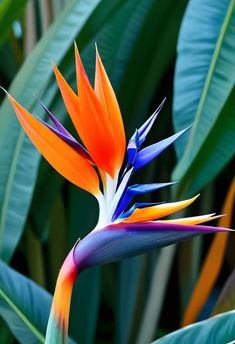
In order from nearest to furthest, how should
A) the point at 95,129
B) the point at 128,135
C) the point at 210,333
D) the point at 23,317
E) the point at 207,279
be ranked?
the point at 95,129
the point at 210,333
the point at 23,317
the point at 207,279
the point at 128,135

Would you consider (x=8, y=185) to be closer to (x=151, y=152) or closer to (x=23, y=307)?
(x=23, y=307)

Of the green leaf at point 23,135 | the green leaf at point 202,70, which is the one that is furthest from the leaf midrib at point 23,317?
the green leaf at point 202,70

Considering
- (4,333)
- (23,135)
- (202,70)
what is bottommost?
(4,333)

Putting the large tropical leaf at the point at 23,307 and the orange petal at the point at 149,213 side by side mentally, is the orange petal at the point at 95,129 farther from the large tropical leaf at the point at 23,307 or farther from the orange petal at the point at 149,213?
the large tropical leaf at the point at 23,307

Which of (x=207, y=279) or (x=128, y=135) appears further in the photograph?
(x=128, y=135)

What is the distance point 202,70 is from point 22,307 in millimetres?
367

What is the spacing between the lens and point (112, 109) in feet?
1.24

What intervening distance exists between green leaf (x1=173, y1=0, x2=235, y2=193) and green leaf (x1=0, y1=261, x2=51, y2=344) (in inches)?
9.0

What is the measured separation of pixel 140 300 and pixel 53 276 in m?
0.16

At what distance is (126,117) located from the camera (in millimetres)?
1103

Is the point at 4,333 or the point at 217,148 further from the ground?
the point at 217,148

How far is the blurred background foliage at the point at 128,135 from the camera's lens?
82 cm

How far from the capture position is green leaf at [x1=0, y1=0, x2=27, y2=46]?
2.90ft

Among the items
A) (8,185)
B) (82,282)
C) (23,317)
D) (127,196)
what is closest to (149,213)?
(127,196)
